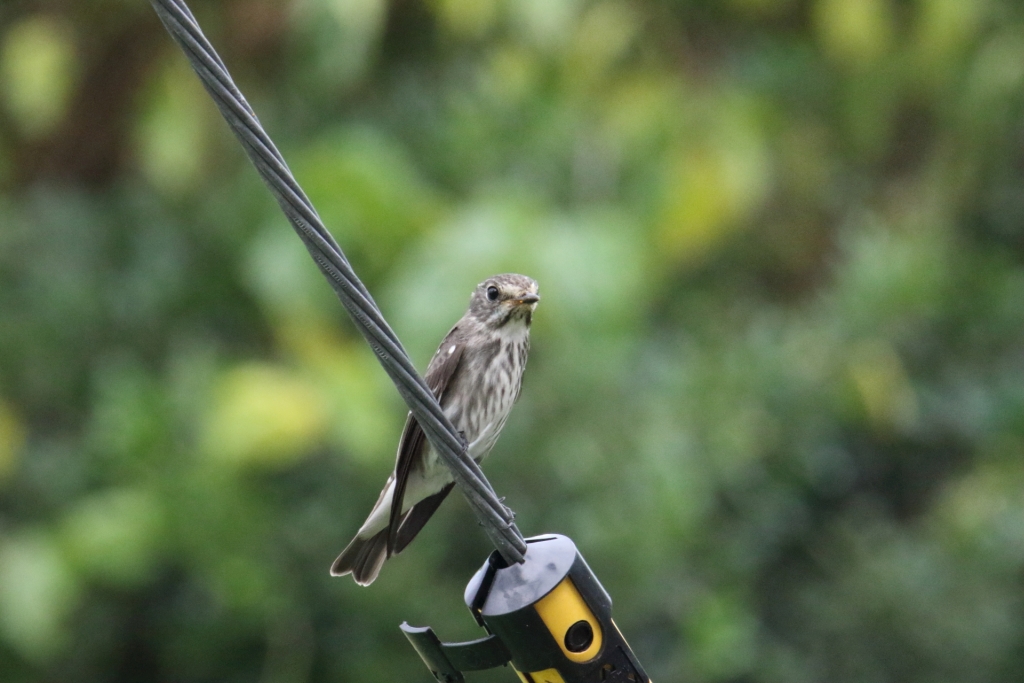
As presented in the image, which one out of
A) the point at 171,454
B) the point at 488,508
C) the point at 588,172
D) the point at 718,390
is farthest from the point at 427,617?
the point at 488,508

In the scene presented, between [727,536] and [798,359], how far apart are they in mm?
923

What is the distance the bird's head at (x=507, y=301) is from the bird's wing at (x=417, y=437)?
0.41ft

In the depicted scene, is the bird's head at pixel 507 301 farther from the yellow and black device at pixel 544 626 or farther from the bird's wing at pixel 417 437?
the yellow and black device at pixel 544 626

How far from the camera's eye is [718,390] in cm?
594

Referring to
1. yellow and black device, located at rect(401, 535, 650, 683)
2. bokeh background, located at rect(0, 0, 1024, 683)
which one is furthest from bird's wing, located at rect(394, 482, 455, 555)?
yellow and black device, located at rect(401, 535, 650, 683)

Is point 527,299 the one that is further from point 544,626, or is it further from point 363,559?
point 544,626

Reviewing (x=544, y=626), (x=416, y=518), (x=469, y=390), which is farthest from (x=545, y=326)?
(x=544, y=626)

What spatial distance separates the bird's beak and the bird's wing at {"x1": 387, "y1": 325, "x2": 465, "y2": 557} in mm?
272

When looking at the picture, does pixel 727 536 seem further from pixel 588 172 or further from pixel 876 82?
pixel 876 82

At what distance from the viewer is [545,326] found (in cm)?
498

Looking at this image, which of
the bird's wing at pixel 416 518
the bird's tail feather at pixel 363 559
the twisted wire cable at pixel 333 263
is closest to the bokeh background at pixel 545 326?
the bird's wing at pixel 416 518

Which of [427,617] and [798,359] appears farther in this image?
[798,359]

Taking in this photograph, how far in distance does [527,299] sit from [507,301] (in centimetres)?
11

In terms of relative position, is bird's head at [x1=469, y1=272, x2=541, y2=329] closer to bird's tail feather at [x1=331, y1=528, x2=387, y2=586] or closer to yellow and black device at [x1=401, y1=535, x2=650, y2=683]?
bird's tail feather at [x1=331, y1=528, x2=387, y2=586]
